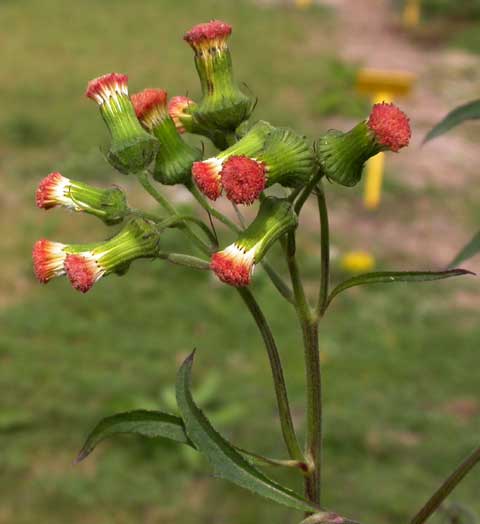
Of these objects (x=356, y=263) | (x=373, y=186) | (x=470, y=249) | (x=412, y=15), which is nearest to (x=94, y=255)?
(x=470, y=249)

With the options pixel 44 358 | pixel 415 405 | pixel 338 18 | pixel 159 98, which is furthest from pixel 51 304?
pixel 338 18

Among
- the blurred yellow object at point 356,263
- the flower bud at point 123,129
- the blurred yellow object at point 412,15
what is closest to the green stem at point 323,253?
the flower bud at point 123,129

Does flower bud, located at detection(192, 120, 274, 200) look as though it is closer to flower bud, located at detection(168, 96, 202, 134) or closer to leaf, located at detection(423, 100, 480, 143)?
flower bud, located at detection(168, 96, 202, 134)

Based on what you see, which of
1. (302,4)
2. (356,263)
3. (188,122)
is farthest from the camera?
(302,4)

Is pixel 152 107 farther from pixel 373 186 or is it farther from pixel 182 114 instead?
pixel 373 186

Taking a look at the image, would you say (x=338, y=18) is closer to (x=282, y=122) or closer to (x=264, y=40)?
(x=264, y=40)

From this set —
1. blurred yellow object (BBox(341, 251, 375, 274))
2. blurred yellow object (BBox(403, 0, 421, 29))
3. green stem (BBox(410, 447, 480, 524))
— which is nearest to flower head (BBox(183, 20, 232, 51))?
green stem (BBox(410, 447, 480, 524))
